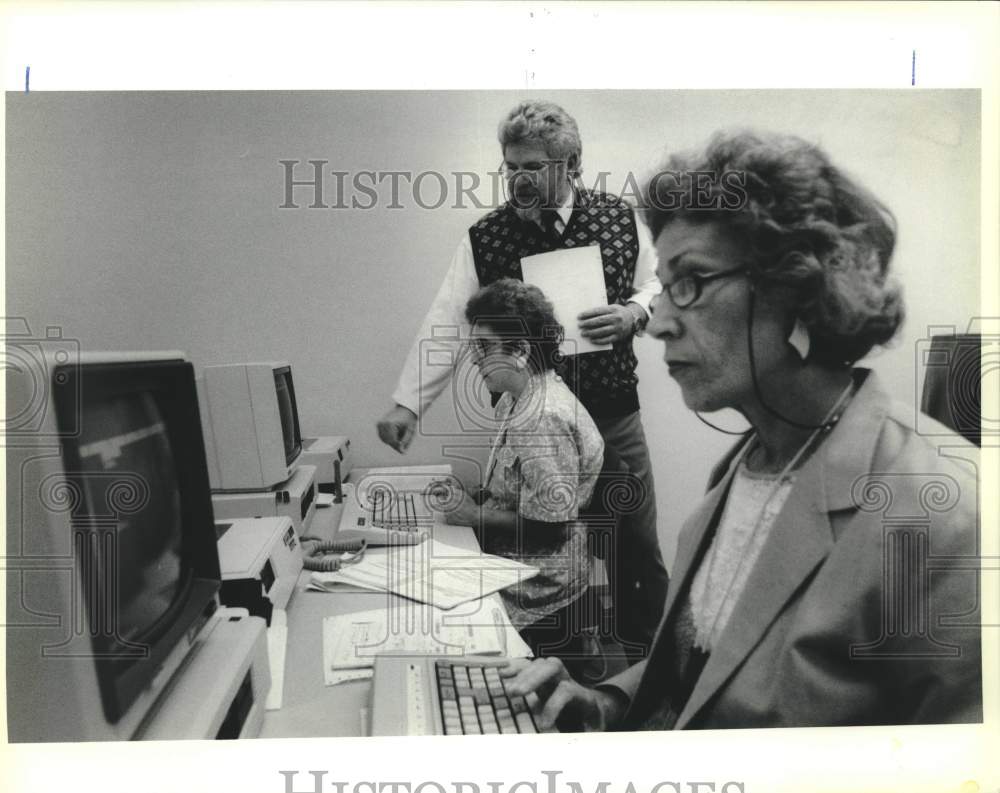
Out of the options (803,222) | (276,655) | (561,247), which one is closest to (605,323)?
(561,247)

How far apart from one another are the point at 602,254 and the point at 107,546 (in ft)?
3.46

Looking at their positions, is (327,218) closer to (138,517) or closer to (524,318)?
(524,318)

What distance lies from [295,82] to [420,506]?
2.91 ft

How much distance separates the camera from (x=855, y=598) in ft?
4.71

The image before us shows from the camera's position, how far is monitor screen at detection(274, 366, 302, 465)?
1.44 metres

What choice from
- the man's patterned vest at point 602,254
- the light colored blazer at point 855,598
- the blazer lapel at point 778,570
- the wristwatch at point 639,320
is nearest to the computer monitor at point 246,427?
the man's patterned vest at point 602,254

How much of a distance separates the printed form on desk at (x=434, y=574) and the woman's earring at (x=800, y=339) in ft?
2.22

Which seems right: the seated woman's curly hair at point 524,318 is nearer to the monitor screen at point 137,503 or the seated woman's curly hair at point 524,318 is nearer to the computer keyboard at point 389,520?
the computer keyboard at point 389,520

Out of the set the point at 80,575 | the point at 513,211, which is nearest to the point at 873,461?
the point at 513,211

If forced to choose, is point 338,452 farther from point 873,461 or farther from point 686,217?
point 873,461

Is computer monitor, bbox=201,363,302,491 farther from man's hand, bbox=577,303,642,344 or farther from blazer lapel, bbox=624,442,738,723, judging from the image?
blazer lapel, bbox=624,442,738,723

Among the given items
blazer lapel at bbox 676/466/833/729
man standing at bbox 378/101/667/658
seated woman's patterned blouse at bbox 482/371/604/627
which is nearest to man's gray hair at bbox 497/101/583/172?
man standing at bbox 378/101/667/658

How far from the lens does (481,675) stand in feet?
4.51

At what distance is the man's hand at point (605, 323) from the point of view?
1.47 m
